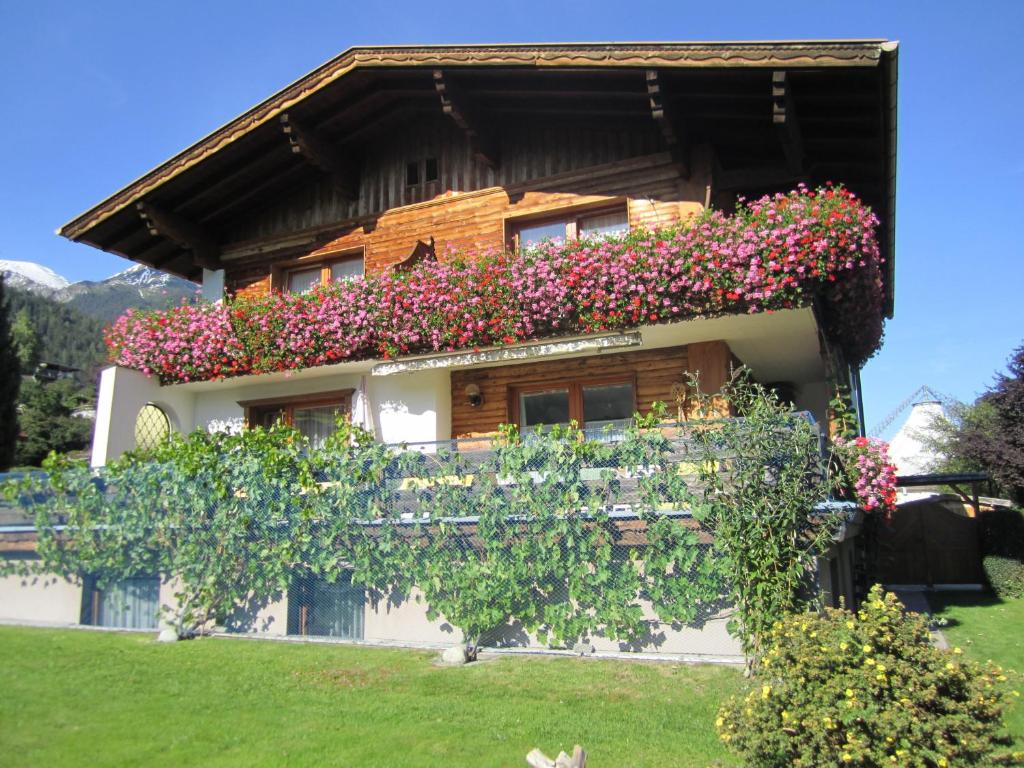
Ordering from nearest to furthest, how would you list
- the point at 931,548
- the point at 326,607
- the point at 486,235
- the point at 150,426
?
the point at 326,607 → the point at 486,235 → the point at 150,426 → the point at 931,548

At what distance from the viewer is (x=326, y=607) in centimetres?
985

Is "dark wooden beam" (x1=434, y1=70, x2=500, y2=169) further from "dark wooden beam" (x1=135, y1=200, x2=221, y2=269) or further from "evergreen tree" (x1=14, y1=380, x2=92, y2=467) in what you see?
"evergreen tree" (x1=14, y1=380, x2=92, y2=467)

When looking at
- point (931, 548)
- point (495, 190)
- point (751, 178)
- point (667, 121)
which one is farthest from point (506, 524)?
point (931, 548)

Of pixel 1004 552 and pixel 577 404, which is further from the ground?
pixel 577 404

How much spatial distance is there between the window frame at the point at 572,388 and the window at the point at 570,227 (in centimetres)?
215

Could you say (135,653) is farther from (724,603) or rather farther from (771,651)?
(771,651)

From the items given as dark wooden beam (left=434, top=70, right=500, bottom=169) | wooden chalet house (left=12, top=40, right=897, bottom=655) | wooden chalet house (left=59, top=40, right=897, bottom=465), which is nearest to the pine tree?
wooden chalet house (left=59, top=40, right=897, bottom=465)

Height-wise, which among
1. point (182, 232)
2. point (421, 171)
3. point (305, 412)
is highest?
point (421, 171)

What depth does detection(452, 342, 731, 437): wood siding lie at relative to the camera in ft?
39.5

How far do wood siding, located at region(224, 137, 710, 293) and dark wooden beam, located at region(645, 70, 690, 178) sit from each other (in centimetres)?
18

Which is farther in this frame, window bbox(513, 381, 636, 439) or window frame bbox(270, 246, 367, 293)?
window frame bbox(270, 246, 367, 293)

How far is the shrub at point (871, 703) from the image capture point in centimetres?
473

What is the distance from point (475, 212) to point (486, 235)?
1.67 ft

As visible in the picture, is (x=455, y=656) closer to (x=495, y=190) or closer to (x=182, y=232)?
Result: (x=495, y=190)
